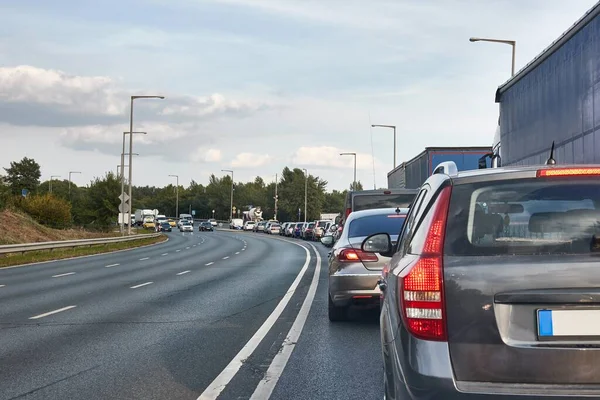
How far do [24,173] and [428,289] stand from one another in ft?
399

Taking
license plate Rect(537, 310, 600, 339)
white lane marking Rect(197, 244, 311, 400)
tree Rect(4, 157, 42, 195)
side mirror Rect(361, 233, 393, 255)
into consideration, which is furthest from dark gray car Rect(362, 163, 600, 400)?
tree Rect(4, 157, 42, 195)

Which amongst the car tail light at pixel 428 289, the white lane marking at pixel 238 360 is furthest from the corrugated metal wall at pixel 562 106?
the car tail light at pixel 428 289

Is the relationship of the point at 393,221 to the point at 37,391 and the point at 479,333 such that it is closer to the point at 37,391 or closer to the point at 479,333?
the point at 37,391

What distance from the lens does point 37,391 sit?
6938 millimetres

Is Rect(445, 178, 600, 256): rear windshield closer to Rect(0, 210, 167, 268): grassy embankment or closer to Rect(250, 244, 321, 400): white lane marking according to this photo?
Rect(250, 244, 321, 400): white lane marking

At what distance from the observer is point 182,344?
9.67 meters

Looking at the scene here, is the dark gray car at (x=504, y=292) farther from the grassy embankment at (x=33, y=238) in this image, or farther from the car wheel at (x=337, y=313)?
the grassy embankment at (x=33, y=238)

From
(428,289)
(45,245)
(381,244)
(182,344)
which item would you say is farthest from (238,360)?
(45,245)

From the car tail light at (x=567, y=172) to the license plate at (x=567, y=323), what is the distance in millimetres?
770

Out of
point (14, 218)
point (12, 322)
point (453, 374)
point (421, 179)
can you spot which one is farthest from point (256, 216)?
point (453, 374)

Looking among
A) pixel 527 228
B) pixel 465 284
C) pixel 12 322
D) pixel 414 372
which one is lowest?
pixel 12 322

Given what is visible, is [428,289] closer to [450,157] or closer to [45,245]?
[450,157]

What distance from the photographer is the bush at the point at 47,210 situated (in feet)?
225

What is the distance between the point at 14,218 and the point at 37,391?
1933 inches
